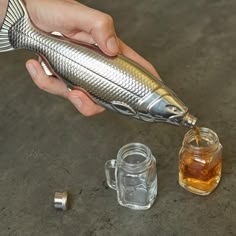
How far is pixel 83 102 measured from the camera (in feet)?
2.63

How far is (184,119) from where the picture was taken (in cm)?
71

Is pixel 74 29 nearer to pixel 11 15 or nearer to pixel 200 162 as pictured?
pixel 11 15

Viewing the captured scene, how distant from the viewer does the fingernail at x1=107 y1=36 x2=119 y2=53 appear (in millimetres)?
763

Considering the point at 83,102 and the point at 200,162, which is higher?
the point at 83,102

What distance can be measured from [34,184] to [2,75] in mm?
376

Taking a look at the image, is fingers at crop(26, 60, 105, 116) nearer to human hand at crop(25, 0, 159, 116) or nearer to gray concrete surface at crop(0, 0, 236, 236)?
human hand at crop(25, 0, 159, 116)

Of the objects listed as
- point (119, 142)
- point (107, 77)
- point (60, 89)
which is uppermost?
point (107, 77)

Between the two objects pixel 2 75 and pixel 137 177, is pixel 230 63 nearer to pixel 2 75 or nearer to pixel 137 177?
pixel 137 177

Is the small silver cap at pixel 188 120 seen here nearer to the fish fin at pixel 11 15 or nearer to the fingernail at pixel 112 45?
the fingernail at pixel 112 45

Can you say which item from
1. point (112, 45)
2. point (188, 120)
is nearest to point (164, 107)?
point (188, 120)

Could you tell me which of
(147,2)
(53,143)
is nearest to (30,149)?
(53,143)

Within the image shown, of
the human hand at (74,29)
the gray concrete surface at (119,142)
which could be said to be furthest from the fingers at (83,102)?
the gray concrete surface at (119,142)

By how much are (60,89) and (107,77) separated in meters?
0.21

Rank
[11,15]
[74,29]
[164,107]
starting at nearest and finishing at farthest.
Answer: [164,107] < [11,15] < [74,29]
